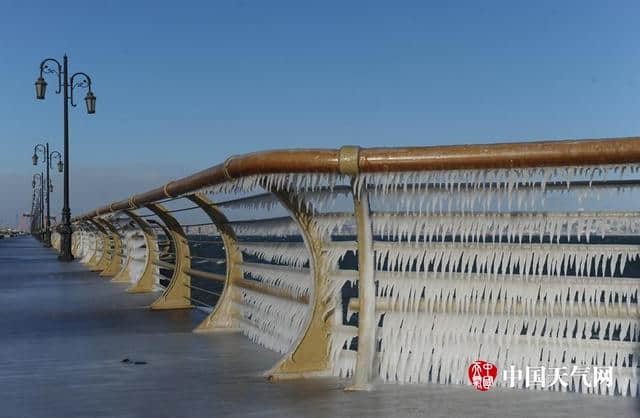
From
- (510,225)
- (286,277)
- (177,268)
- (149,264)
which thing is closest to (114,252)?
(149,264)

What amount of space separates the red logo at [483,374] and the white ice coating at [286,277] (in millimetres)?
1041

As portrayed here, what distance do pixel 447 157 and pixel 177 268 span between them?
19.8ft

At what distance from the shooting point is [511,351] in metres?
3.94

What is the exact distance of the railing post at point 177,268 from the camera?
877 cm

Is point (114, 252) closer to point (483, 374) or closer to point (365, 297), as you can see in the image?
point (365, 297)

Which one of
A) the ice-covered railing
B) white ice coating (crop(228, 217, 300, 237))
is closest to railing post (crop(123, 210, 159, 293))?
white ice coating (crop(228, 217, 300, 237))

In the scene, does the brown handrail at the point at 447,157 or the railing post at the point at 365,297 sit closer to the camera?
the brown handrail at the point at 447,157

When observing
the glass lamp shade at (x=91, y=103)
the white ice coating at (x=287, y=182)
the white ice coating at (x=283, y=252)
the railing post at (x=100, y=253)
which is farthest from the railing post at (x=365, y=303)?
the glass lamp shade at (x=91, y=103)

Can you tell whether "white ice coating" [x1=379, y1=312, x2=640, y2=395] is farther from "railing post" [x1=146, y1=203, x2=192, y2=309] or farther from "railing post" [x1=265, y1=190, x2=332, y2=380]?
"railing post" [x1=146, y1=203, x2=192, y2=309]

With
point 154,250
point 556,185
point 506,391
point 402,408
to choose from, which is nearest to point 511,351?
point 506,391

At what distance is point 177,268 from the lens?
357 inches

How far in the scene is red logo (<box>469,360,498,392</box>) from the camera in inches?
158

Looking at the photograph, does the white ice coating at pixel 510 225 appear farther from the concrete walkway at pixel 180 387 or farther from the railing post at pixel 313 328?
the concrete walkway at pixel 180 387

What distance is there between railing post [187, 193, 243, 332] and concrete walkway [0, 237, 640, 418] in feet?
0.92
